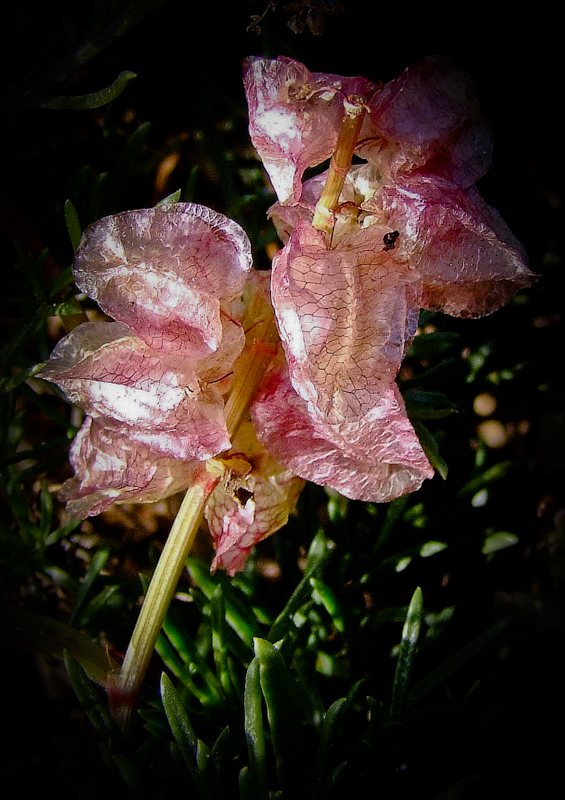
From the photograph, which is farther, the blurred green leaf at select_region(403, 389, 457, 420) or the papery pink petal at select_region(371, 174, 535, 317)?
the blurred green leaf at select_region(403, 389, 457, 420)

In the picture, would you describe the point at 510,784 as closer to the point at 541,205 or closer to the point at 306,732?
the point at 306,732

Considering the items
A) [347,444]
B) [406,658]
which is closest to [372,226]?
[347,444]

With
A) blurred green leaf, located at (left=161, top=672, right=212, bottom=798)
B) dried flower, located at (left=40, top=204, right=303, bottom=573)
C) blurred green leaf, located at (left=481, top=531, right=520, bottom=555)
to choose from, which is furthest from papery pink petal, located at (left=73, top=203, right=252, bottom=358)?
blurred green leaf, located at (left=481, top=531, right=520, bottom=555)

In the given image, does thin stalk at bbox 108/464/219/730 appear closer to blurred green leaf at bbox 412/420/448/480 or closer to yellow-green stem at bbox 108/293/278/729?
yellow-green stem at bbox 108/293/278/729

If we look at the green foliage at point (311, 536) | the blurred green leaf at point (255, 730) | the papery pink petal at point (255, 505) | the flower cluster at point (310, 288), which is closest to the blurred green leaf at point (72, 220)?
the green foliage at point (311, 536)

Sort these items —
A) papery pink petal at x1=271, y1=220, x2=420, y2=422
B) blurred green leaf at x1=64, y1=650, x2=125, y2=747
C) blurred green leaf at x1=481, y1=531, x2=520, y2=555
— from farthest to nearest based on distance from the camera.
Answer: blurred green leaf at x1=481, y1=531, x2=520, y2=555, blurred green leaf at x1=64, y1=650, x2=125, y2=747, papery pink petal at x1=271, y1=220, x2=420, y2=422

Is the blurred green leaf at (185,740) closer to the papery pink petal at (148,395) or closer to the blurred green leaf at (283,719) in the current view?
the blurred green leaf at (283,719)

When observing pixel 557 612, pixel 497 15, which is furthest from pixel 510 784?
pixel 497 15

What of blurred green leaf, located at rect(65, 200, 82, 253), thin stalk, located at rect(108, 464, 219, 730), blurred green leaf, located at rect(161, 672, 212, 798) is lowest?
blurred green leaf, located at rect(161, 672, 212, 798)
